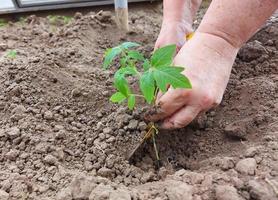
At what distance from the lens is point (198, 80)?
1.19 metres

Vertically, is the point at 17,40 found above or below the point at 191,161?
above

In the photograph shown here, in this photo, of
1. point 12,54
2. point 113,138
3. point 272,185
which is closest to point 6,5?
point 12,54

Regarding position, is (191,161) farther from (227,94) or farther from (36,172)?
(36,172)

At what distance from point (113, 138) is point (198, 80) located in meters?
0.37

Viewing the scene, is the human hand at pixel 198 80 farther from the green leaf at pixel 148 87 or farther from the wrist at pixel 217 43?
the green leaf at pixel 148 87

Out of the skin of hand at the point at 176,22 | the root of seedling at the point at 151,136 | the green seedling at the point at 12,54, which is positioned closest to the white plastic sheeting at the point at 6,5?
the green seedling at the point at 12,54

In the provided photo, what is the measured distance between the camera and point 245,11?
1.23 metres

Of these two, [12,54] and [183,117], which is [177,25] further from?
[12,54]

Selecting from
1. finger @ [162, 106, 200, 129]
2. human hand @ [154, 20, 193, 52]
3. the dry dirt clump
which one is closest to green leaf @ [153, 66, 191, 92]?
finger @ [162, 106, 200, 129]

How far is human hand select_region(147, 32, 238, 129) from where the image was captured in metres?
1.19

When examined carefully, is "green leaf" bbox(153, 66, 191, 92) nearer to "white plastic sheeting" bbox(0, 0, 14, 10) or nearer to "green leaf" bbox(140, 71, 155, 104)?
"green leaf" bbox(140, 71, 155, 104)

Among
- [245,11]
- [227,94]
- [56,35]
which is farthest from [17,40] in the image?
[245,11]

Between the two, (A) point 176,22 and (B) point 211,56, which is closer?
(B) point 211,56

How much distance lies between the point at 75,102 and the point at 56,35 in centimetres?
77
